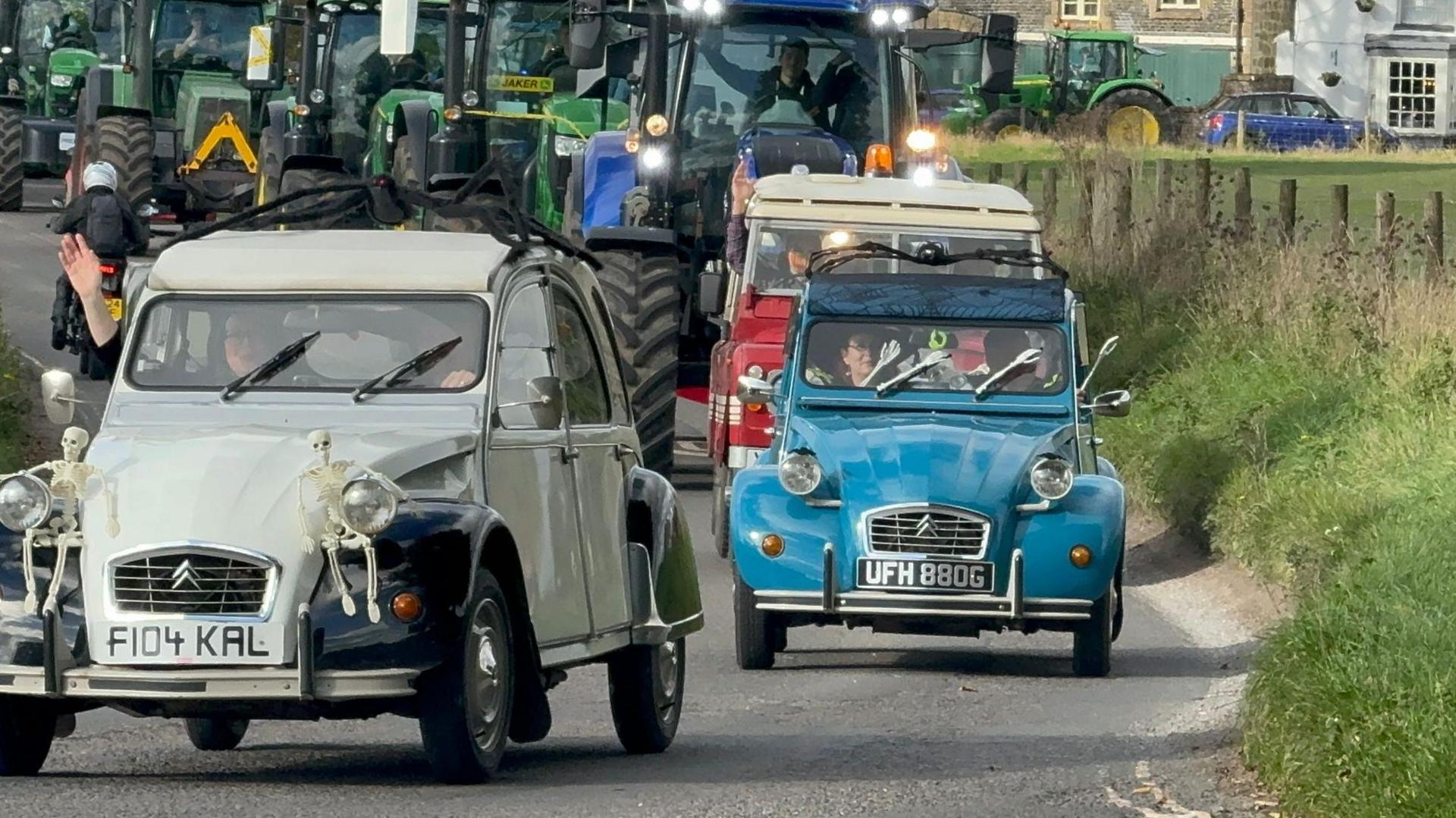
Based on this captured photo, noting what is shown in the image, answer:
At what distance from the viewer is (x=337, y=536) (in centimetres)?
826

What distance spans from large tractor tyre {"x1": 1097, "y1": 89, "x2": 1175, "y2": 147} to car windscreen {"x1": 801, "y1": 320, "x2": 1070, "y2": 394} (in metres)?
44.1

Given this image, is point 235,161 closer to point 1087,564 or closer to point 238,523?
point 1087,564

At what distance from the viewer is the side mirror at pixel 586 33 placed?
18.1 m

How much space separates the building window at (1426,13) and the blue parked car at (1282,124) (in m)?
9.76

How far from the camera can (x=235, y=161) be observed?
30.4 metres

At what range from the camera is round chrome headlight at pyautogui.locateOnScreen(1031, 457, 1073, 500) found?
41.6 feet

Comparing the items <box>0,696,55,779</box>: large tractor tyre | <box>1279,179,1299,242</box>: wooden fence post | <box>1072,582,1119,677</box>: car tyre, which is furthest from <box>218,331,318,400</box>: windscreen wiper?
<box>1279,179,1299,242</box>: wooden fence post

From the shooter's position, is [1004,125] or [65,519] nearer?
[65,519]

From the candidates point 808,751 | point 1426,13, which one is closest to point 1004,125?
point 1426,13

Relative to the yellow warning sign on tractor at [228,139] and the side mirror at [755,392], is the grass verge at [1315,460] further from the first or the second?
the yellow warning sign on tractor at [228,139]

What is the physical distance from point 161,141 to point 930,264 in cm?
1572

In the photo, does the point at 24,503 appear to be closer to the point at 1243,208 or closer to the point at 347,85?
the point at 1243,208

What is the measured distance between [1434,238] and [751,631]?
1303 centimetres

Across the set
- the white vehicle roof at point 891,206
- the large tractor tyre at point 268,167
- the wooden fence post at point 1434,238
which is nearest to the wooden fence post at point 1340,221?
the wooden fence post at point 1434,238
